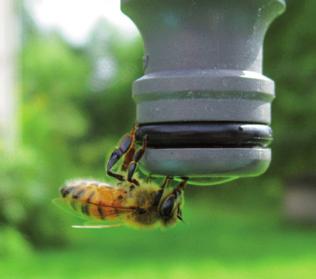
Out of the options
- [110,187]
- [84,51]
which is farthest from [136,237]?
[84,51]

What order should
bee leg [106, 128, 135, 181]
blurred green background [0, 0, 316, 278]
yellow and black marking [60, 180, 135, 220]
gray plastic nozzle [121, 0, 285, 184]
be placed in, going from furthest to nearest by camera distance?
blurred green background [0, 0, 316, 278], yellow and black marking [60, 180, 135, 220], bee leg [106, 128, 135, 181], gray plastic nozzle [121, 0, 285, 184]

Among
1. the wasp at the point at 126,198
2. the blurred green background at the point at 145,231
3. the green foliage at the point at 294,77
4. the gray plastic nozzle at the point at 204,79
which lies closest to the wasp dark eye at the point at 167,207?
the wasp at the point at 126,198

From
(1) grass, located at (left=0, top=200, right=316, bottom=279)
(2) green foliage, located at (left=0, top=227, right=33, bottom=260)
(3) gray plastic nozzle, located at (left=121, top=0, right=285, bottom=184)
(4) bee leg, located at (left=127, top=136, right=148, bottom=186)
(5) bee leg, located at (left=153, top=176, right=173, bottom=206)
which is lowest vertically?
(1) grass, located at (left=0, top=200, right=316, bottom=279)

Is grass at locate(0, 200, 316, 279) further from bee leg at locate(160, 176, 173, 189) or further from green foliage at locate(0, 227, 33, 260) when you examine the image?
bee leg at locate(160, 176, 173, 189)

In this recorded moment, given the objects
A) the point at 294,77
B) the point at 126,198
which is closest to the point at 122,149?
the point at 126,198

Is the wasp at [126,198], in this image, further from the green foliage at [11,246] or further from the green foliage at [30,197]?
the green foliage at [11,246]

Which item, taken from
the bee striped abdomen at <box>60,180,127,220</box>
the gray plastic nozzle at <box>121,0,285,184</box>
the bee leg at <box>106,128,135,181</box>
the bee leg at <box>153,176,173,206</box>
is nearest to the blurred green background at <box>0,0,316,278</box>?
the bee striped abdomen at <box>60,180,127,220</box>

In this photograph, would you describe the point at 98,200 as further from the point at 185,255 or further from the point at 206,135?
the point at 185,255
